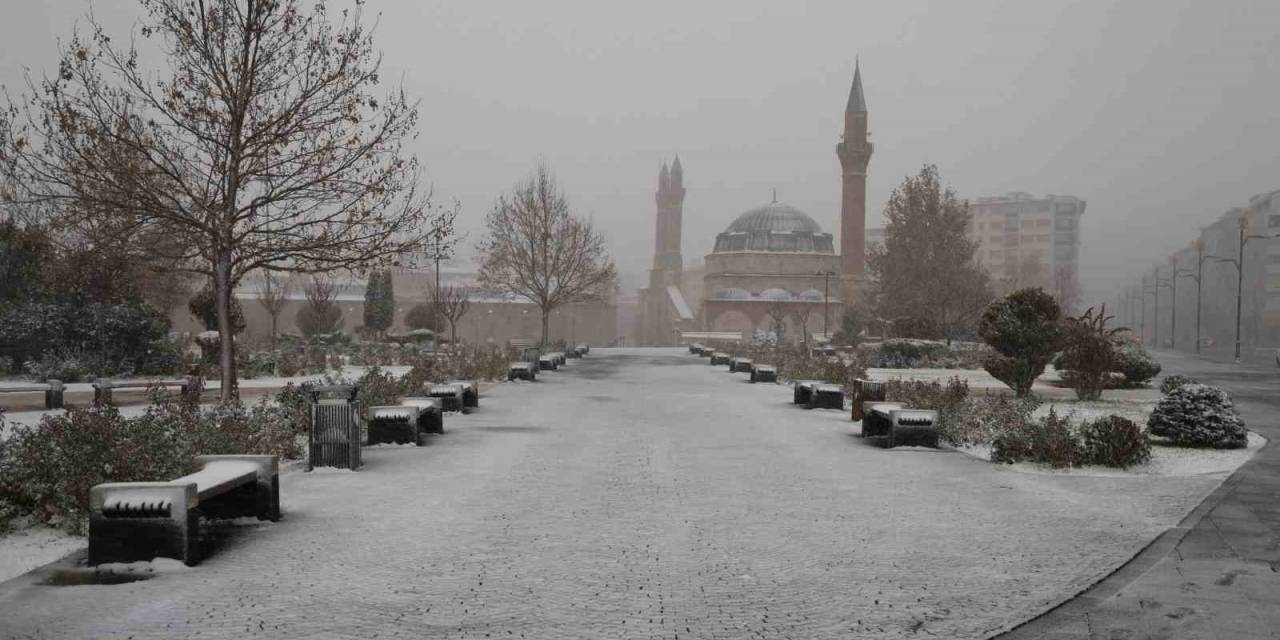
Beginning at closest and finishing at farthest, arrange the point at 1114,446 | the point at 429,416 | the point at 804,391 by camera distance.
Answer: the point at 1114,446 → the point at 429,416 → the point at 804,391

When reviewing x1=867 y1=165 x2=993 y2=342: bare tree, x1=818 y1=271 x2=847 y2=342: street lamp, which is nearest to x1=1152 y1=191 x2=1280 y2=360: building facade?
x1=818 y1=271 x2=847 y2=342: street lamp

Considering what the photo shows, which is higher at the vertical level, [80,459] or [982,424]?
[80,459]

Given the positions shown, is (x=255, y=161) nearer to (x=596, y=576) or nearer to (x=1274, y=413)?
(x=596, y=576)

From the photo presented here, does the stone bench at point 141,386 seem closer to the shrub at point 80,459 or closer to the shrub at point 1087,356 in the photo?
the shrub at point 80,459

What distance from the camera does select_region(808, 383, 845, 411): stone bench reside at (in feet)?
→ 67.7

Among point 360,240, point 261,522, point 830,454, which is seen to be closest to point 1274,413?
point 830,454

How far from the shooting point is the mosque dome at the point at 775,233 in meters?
96.2

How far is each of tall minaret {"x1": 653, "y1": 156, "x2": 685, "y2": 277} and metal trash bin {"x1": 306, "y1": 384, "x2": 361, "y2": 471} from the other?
94.2 m

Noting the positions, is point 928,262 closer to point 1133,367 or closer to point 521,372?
point 1133,367

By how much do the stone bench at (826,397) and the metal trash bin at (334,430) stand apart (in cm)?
1145

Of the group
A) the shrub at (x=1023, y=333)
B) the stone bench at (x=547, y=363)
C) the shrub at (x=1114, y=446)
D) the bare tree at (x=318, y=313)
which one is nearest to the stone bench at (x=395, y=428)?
the shrub at (x=1114, y=446)

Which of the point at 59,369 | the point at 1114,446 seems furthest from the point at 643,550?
the point at 59,369

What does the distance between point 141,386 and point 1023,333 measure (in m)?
20.1

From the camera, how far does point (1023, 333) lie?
20.8 metres
